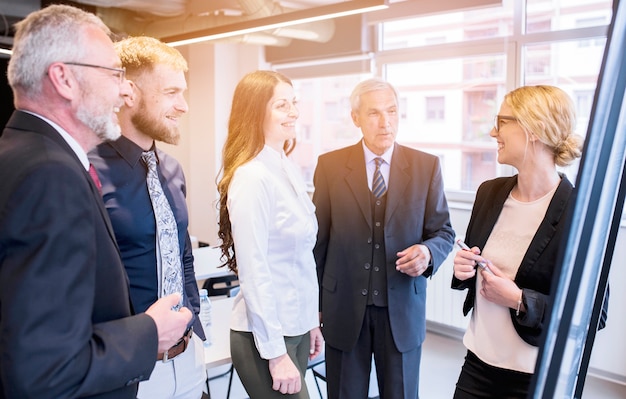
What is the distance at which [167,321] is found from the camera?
1.41 m

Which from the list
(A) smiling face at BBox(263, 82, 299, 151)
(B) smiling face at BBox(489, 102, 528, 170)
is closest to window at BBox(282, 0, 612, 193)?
(B) smiling face at BBox(489, 102, 528, 170)

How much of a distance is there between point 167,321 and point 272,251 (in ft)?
2.40

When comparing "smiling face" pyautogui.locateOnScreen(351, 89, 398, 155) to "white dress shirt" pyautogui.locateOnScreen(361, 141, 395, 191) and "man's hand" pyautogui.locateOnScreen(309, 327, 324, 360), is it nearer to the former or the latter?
"white dress shirt" pyautogui.locateOnScreen(361, 141, 395, 191)

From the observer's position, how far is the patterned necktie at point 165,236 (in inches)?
72.9

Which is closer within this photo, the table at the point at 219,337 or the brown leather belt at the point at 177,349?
the brown leather belt at the point at 177,349

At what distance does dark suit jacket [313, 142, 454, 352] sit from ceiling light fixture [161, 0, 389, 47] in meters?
1.06

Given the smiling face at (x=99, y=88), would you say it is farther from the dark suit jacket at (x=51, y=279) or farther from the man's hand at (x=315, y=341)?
the man's hand at (x=315, y=341)

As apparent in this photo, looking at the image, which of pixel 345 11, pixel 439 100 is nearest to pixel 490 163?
pixel 439 100

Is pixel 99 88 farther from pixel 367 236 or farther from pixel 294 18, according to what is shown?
pixel 294 18

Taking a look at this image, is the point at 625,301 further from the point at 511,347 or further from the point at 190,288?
the point at 190,288

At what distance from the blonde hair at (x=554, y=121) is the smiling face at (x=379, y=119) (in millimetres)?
787

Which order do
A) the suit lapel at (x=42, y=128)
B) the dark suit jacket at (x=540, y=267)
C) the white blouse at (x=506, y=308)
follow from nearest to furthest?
the suit lapel at (x=42, y=128), the dark suit jacket at (x=540, y=267), the white blouse at (x=506, y=308)

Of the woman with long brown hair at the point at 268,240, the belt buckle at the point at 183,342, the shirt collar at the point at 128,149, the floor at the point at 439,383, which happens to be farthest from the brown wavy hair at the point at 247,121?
the floor at the point at 439,383

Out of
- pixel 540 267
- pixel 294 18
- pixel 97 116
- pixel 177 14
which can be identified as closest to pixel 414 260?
pixel 540 267
